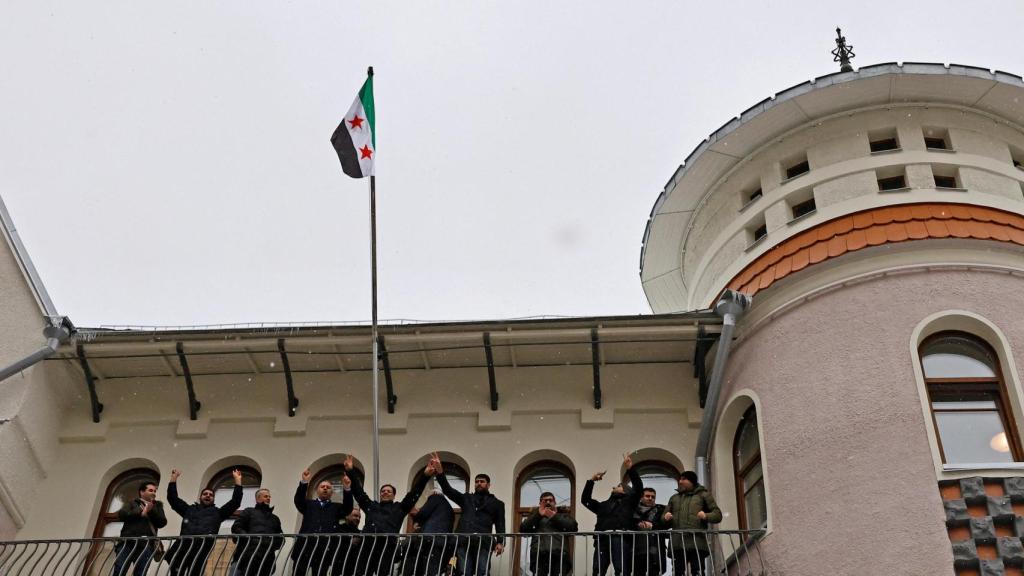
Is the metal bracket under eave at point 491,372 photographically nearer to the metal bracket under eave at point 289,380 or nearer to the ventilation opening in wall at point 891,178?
the metal bracket under eave at point 289,380

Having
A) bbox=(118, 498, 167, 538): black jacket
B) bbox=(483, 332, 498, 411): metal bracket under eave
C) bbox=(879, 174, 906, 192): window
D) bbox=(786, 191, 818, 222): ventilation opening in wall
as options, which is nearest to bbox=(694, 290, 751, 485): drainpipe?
bbox=(786, 191, 818, 222): ventilation opening in wall

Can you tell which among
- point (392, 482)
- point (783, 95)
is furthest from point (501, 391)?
point (783, 95)

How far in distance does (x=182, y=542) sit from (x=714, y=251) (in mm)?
7725

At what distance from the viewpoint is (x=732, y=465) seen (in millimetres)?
13922

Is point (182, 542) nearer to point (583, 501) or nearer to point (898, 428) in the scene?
point (583, 501)

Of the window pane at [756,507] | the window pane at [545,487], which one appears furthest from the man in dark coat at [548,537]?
the window pane at [756,507]

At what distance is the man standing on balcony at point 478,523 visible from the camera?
12734 millimetres

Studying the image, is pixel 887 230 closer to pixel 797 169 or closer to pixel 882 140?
pixel 882 140

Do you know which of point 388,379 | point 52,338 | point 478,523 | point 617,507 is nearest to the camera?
point 617,507

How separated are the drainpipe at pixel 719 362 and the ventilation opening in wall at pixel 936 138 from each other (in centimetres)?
334

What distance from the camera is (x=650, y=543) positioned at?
12.5 metres

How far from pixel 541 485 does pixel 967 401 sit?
17.3 ft

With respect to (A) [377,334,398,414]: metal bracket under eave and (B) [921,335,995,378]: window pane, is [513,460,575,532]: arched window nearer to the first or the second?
(A) [377,334,398,414]: metal bracket under eave

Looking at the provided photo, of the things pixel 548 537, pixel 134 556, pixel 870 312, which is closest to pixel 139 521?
pixel 134 556
